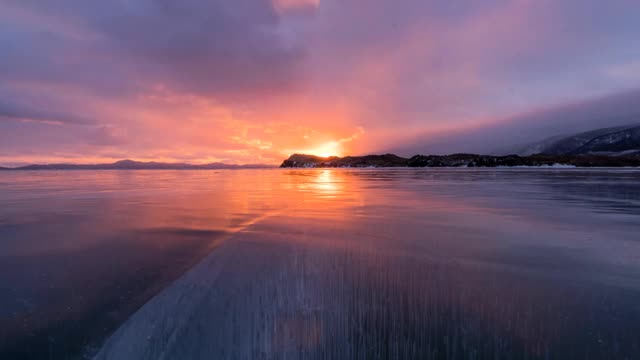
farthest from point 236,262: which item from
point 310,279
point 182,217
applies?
point 182,217

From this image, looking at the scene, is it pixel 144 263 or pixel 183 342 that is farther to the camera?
pixel 144 263

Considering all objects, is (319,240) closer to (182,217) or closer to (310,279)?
(310,279)

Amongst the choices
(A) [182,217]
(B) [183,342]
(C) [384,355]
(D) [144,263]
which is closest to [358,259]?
(C) [384,355]

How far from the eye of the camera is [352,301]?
504 centimetres

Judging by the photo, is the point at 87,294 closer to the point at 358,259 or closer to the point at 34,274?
the point at 34,274

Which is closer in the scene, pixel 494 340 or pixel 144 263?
pixel 494 340

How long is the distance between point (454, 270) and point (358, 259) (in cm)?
209

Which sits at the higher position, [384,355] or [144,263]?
[144,263]

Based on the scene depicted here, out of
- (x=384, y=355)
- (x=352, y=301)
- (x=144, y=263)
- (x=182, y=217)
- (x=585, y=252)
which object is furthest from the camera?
(x=182, y=217)

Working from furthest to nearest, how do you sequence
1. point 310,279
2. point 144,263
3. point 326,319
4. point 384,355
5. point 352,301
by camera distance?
point 144,263
point 310,279
point 352,301
point 326,319
point 384,355

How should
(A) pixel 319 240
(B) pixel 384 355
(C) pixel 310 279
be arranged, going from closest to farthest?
(B) pixel 384 355 < (C) pixel 310 279 < (A) pixel 319 240

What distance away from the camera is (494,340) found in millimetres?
3998

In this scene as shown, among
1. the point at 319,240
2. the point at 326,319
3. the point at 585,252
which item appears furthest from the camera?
the point at 319,240

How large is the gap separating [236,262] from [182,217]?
23.0ft
